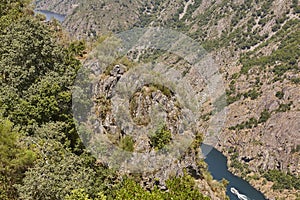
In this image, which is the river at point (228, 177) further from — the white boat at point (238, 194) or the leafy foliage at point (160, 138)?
A: the leafy foliage at point (160, 138)

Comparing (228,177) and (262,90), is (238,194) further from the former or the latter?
(262,90)

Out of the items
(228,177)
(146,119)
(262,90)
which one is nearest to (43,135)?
(146,119)

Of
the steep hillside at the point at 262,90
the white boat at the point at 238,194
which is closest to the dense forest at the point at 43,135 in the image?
the white boat at the point at 238,194

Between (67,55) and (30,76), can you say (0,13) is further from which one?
(30,76)

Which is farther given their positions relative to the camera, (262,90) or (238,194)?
(262,90)

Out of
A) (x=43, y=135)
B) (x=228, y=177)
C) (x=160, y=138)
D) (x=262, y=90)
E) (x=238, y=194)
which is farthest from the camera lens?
(x=262, y=90)

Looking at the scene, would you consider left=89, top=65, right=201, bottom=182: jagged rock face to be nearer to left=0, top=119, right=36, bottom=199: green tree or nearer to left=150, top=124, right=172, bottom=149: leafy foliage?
left=150, top=124, right=172, bottom=149: leafy foliage
